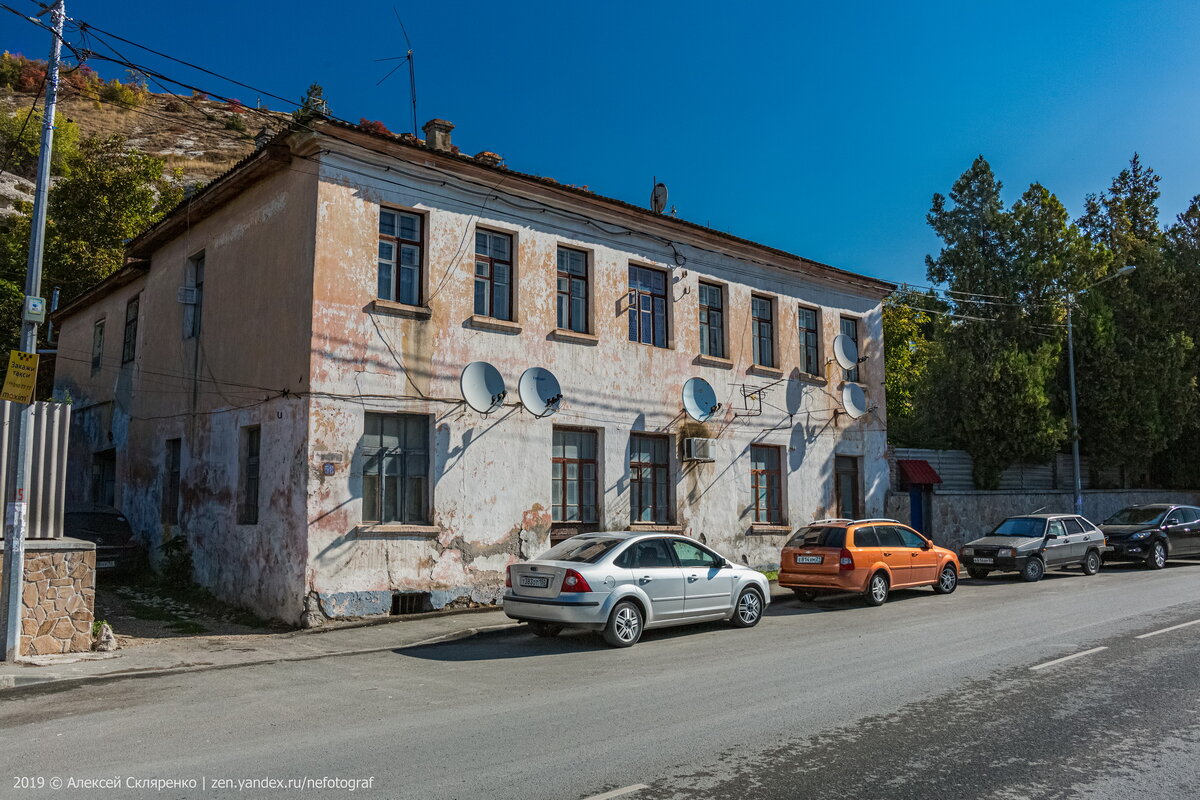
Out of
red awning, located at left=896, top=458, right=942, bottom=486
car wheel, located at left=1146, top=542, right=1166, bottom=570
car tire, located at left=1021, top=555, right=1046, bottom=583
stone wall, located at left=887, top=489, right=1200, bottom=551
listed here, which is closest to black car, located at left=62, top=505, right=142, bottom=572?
stone wall, located at left=887, top=489, right=1200, bottom=551

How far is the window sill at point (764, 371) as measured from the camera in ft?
64.4

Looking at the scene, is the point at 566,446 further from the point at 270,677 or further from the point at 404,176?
the point at 270,677

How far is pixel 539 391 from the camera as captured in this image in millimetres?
15438

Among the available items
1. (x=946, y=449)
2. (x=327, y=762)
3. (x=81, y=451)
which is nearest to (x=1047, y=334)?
(x=946, y=449)

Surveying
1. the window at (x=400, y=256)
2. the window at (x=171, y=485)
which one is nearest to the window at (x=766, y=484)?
the window at (x=400, y=256)

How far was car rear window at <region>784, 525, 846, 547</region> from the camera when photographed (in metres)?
14.8

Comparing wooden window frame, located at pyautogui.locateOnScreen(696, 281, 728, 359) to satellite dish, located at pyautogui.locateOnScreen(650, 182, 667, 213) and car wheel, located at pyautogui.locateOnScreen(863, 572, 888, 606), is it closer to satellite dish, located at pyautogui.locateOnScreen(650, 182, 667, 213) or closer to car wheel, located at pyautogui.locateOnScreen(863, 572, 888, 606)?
satellite dish, located at pyautogui.locateOnScreen(650, 182, 667, 213)

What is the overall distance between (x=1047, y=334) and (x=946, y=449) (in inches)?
198

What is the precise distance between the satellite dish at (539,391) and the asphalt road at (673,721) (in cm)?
504

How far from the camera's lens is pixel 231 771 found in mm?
5629

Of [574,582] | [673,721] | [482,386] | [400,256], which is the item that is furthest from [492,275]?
[673,721]

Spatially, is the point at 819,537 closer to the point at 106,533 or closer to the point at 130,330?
the point at 106,533

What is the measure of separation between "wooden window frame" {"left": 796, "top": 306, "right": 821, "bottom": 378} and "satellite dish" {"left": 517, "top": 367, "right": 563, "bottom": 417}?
816 cm

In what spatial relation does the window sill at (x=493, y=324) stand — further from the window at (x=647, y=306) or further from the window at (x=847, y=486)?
the window at (x=847, y=486)
